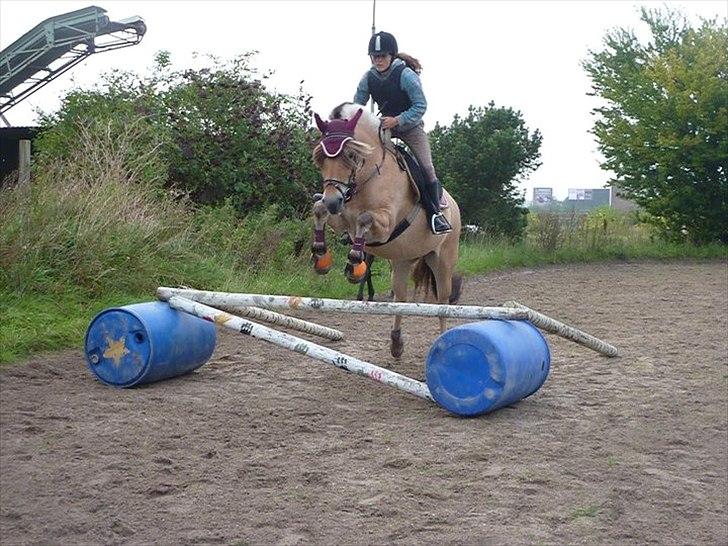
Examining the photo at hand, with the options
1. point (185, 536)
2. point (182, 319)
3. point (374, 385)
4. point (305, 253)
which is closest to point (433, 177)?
point (374, 385)

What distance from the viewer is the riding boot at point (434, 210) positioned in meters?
7.86

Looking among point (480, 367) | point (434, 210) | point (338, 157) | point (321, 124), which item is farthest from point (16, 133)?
point (480, 367)

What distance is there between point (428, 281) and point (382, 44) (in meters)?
2.82

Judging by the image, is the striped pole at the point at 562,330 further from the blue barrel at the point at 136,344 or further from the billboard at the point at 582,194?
the billboard at the point at 582,194

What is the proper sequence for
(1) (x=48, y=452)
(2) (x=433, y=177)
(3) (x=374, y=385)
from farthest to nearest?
(2) (x=433, y=177) → (3) (x=374, y=385) → (1) (x=48, y=452)

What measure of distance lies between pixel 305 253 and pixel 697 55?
14.1 m

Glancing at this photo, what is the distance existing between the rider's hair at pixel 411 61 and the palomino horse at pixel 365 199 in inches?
A: 26.6

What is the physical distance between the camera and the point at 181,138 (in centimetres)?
1423

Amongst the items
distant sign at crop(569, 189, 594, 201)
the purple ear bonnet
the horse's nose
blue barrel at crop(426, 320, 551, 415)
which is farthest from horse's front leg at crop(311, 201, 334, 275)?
distant sign at crop(569, 189, 594, 201)

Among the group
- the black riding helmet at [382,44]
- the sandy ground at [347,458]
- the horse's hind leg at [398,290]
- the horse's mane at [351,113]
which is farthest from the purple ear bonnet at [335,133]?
the horse's hind leg at [398,290]

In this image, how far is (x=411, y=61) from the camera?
7.82 m

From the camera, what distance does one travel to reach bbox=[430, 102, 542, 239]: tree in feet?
70.5

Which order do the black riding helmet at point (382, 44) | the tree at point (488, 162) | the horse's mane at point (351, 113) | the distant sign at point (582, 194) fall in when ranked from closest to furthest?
the horse's mane at point (351, 113), the black riding helmet at point (382, 44), the tree at point (488, 162), the distant sign at point (582, 194)

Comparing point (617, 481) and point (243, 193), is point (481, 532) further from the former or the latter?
point (243, 193)
